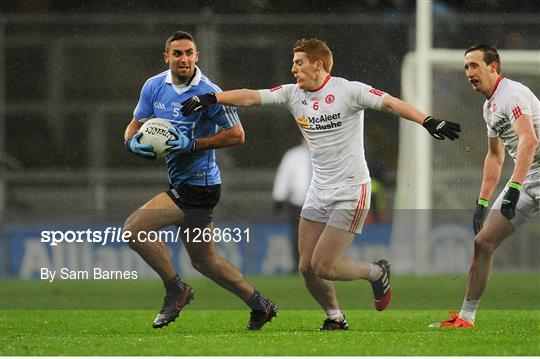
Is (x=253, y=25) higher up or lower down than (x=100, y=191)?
higher up

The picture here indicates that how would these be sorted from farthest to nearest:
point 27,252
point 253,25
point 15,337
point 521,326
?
point 253,25, point 27,252, point 521,326, point 15,337

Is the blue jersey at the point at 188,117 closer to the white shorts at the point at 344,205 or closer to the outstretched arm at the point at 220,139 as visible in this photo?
the outstretched arm at the point at 220,139

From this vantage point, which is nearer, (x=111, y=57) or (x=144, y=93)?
(x=144, y=93)

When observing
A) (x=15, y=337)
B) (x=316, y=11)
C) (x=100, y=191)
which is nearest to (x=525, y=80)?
(x=316, y=11)

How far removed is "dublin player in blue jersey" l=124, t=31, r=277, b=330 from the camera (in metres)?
9.66

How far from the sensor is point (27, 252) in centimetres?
1500

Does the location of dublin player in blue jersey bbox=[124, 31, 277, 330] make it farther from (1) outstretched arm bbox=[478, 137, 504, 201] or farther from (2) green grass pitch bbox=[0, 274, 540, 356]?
(1) outstretched arm bbox=[478, 137, 504, 201]

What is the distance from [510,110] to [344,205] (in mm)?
1232

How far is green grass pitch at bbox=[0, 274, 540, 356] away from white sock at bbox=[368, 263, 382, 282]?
351mm

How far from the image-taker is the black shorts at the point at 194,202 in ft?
32.1

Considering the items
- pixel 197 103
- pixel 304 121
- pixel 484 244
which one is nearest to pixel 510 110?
pixel 484 244

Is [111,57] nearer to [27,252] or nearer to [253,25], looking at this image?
[253,25]

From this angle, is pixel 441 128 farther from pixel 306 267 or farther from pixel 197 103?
pixel 197 103

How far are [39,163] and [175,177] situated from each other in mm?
8819
